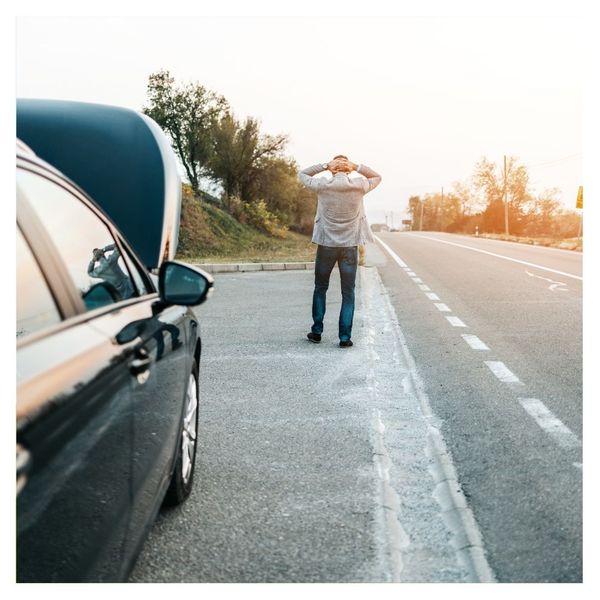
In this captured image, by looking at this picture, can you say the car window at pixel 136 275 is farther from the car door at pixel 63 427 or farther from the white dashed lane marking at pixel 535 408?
the white dashed lane marking at pixel 535 408

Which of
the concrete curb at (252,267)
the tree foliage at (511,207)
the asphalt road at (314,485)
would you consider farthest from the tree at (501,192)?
the asphalt road at (314,485)

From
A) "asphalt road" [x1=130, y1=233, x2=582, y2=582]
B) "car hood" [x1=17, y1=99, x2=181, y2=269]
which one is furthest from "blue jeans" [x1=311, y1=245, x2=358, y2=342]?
"car hood" [x1=17, y1=99, x2=181, y2=269]

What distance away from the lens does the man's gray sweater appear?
28.7 ft

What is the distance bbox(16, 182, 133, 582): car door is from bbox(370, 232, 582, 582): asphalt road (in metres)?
1.48

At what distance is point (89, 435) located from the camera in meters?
2.15

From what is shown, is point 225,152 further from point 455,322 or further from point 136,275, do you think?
point 136,275

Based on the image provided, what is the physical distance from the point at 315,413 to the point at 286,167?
40703mm

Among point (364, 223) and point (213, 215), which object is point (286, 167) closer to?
point (213, 215)

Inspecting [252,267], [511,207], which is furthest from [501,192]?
[252,267]

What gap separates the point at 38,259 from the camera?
7.94 feet

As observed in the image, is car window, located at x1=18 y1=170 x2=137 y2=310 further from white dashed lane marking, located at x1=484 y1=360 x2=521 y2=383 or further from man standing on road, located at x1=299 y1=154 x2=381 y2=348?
man standing on road, located at x1=299 y1=154 x2=381 y2=348

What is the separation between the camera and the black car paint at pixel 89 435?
181 centimetres

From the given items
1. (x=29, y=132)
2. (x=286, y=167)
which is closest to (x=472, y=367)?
(x=29, y=132)

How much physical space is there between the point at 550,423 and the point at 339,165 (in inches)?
168
